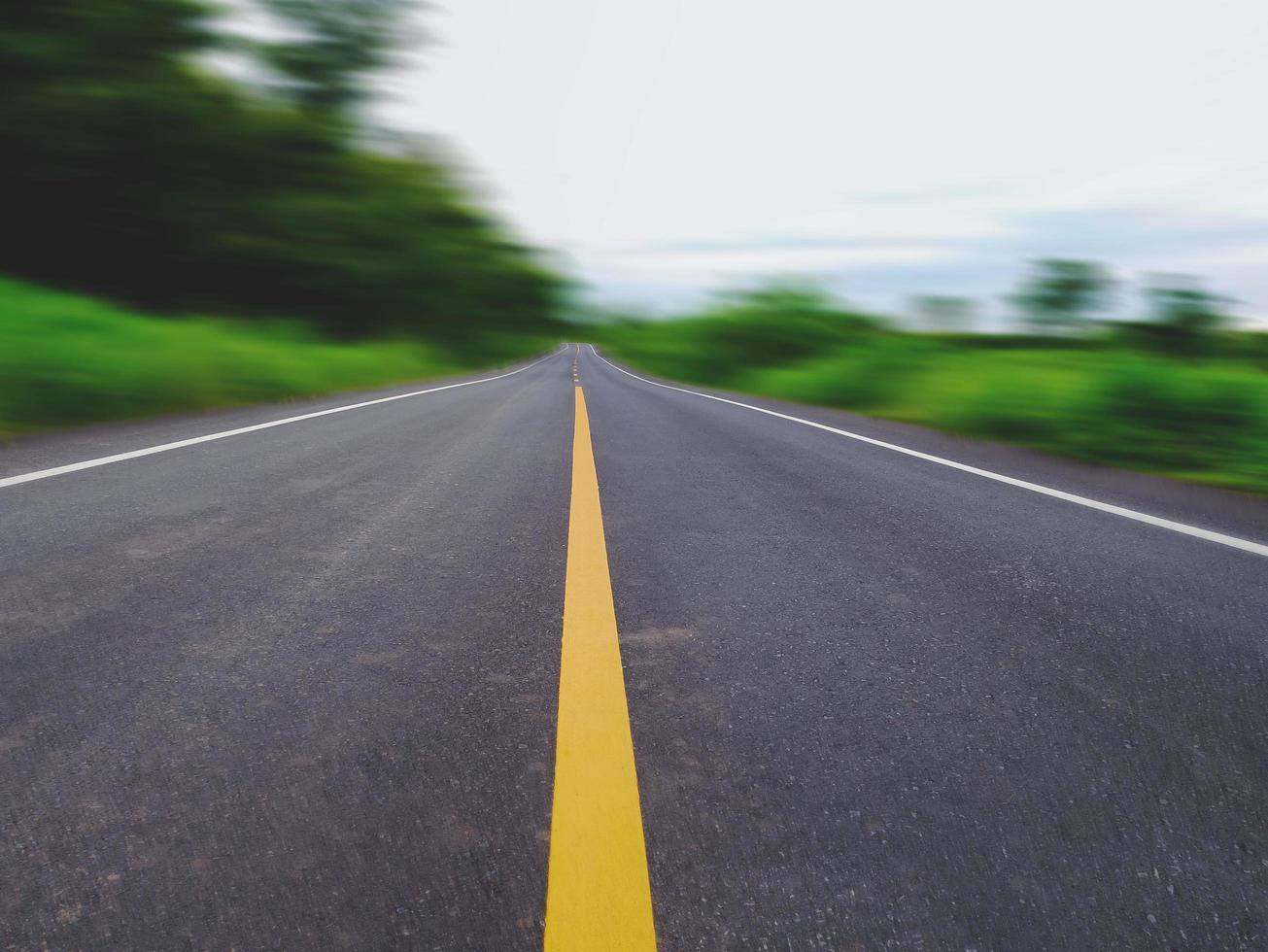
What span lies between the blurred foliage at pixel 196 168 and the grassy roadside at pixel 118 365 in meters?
3.11

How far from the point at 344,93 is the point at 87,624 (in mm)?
24039

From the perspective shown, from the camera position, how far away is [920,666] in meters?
2.47

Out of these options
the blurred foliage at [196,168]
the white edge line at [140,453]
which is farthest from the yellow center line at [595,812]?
the blurred foliage at [196,168]

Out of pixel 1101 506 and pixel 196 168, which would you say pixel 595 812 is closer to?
pixel 1101 506

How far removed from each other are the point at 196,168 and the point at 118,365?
10493 mm

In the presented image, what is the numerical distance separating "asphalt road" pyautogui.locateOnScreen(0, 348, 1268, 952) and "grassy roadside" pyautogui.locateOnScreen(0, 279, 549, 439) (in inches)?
195

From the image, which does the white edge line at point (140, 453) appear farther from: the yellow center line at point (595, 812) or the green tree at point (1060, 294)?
the green tree at point (1060, 294)

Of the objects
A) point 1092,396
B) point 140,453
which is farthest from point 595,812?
point 1092,396

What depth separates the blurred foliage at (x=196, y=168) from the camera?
47.8 ft

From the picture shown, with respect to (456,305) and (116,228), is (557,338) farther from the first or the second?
(116,228)

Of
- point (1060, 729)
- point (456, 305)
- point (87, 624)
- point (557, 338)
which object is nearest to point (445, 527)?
point (87, 624)

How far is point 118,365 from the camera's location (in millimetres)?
9516

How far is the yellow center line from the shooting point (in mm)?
1357

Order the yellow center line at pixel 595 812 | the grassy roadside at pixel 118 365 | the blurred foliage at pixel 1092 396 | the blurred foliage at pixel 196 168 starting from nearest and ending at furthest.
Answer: the yellow center line at pixel 595 812 → the blurred foliage at pixel 1092 396 → the grassy roadside at pixel 118 365 → the blurred foliage at pixel 196 168
